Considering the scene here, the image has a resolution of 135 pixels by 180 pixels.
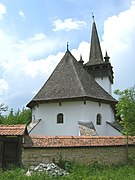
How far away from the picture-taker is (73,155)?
15422 mm

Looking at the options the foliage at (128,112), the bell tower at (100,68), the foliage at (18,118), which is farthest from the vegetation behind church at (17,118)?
the foliage at (128,112)

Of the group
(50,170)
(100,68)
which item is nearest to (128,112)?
(50,170)

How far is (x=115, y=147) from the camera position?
16.2m

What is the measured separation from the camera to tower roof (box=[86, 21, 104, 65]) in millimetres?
32781

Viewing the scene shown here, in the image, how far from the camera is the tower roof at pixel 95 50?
32.8 m

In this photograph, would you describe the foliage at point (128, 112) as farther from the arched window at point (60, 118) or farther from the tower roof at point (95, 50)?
the tower roof at point (95, 50)

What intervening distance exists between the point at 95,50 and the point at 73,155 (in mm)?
21380

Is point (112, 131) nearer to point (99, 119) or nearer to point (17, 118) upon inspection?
point (99, 119)

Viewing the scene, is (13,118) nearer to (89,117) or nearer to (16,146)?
(89,117)

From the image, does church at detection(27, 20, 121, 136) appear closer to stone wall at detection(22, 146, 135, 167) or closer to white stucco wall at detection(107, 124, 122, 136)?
white stucco wall at detection(107, 124, 122, 136)

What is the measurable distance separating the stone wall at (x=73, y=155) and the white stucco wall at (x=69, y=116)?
6043mm

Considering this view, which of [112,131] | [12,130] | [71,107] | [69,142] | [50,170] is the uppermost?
[71,107]

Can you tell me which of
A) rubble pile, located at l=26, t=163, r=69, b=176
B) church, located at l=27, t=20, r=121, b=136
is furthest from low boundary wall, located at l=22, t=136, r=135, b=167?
church, located at l=27, t=20, r=121, b=136

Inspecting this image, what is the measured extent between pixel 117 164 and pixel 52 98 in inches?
357
